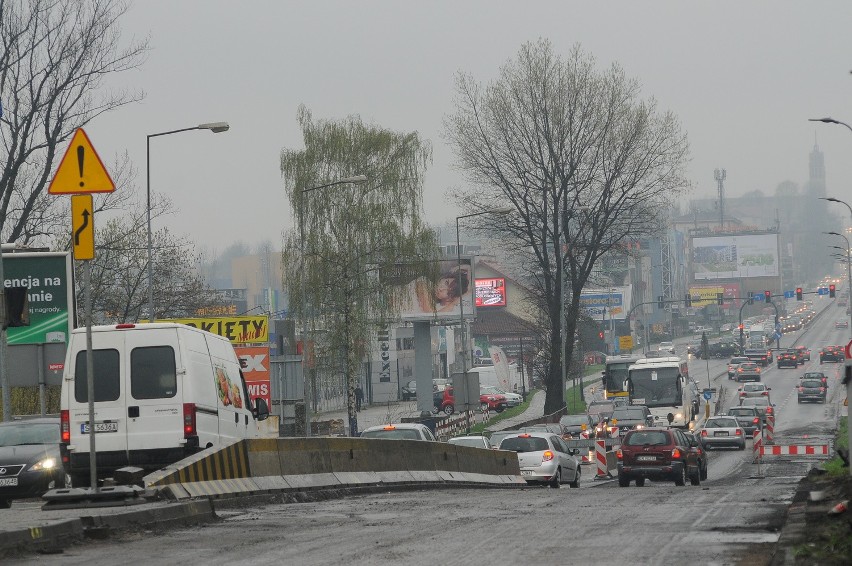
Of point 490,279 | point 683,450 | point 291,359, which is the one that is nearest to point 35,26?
point 291,359

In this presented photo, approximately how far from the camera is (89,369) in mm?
14969

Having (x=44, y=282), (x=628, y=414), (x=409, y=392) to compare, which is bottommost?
(x=628, y=414)

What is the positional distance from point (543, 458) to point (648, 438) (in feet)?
9.12

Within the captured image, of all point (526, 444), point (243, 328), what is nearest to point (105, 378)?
point (526, 444)

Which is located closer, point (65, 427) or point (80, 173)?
point (80, 173)

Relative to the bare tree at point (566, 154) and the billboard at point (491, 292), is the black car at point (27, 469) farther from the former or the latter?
the billboard at point (491, 292)

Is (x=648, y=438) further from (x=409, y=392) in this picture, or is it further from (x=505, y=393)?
(x=409, y=392)

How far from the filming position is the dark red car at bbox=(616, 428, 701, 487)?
108ft

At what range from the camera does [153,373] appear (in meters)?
19.0

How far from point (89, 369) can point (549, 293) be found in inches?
2037

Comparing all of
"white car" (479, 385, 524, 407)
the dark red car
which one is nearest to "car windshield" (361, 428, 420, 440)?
the dark red car

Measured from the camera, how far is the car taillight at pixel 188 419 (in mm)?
18969

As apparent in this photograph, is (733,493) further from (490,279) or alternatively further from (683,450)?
(490,279)

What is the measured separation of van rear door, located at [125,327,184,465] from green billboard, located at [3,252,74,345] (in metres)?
10.9
